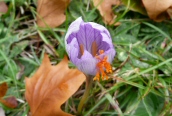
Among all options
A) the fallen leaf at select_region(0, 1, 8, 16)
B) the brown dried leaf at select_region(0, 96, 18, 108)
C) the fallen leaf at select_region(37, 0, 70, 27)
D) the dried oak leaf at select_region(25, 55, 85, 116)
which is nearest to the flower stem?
the dried oak leaf at select_region(25, 55, 85, 116)

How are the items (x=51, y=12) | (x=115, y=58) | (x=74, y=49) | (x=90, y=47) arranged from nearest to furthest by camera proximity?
Answer: (x=74, y=49) < (x=90, y=47) < (x=115, y=58) < (x=51, y=12)

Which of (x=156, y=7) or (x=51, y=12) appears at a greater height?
(x=51, y=12)

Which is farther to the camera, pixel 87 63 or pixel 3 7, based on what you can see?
pixel 3 7

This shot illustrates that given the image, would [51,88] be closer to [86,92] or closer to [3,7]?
[86,92]

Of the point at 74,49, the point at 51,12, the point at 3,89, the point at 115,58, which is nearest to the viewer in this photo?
the point at 74,49

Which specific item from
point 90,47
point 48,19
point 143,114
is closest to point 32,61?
point 48,19

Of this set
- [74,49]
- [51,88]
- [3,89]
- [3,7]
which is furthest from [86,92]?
[3,7]

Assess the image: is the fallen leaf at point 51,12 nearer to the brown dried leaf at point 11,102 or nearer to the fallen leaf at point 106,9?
the fallen leaf at point 106,9
